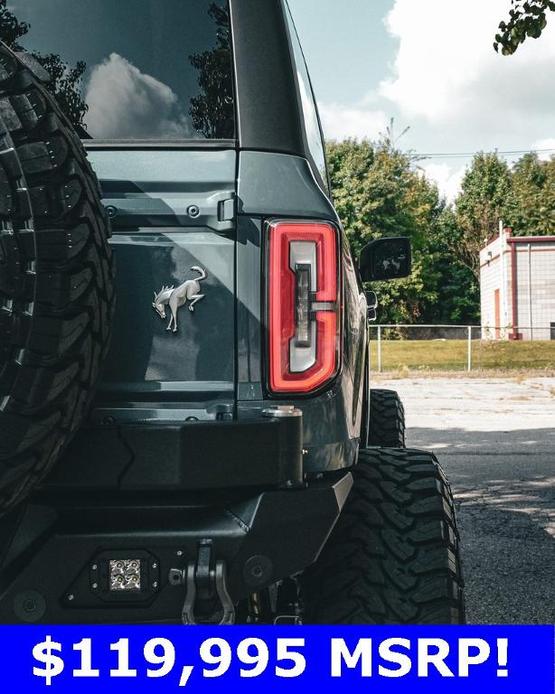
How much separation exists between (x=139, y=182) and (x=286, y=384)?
61 cm

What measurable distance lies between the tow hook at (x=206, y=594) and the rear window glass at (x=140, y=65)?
1.06m

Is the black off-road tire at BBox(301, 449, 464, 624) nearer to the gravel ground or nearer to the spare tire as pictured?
the spare tire

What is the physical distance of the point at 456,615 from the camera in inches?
88.5

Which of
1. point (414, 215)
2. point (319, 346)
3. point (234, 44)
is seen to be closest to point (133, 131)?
point (234, 44)

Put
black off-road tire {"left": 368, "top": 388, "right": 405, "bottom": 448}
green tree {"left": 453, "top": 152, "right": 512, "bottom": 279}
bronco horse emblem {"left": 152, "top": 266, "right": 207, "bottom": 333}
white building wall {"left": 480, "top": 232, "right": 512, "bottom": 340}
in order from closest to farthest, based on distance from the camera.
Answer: bronco horse emblem {"left": 152, "top": 266, "right": 207, "bottom": 333} < black off-road tire {"left": 368, "top": 388, "right": 405, "bottom": 448} < white building wall {"left": 480, "top": 232, "right": 512, "bottom": 340} < green tree {"left": 453, "top": 152, "right": 512, "bottom": 279}

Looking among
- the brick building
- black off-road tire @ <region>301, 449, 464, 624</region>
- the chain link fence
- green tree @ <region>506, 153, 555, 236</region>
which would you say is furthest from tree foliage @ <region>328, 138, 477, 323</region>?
black off-road tire @ <region>301, 449, 464, 624</region>

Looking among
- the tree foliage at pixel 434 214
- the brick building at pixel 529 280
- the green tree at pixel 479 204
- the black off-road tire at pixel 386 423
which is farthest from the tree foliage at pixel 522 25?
the green tree at pixel 479 204

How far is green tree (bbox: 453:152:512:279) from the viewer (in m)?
67.3

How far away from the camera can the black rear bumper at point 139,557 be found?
1.99 m

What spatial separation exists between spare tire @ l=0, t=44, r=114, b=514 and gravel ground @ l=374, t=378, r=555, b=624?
2708mm

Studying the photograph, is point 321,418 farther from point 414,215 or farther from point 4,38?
point 414,215

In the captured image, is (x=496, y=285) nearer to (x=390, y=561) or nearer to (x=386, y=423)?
(x=386, y=423)

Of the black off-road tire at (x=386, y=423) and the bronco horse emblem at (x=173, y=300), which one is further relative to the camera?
the black off-road tire at (x=386, y=423)

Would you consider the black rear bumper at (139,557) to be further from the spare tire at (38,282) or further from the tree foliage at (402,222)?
the tree foliage at (402,222)
